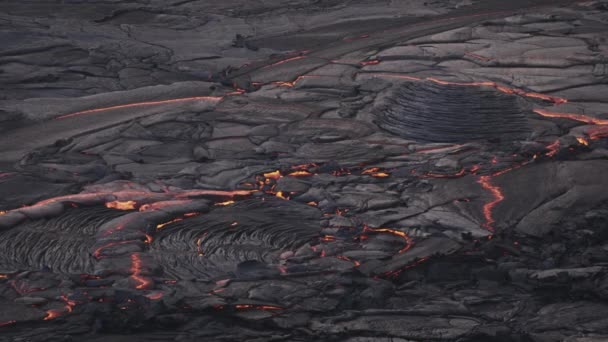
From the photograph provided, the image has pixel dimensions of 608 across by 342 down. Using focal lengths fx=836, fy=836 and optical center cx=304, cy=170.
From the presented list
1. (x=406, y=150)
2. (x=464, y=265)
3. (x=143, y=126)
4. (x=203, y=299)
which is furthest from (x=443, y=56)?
(x=203, y=299)

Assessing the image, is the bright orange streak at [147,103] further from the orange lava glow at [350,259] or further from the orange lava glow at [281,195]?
the orange lava glow at [350,259]

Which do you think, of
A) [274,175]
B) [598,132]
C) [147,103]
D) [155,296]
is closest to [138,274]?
[155,296]

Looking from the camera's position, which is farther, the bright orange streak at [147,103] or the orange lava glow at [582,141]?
the bright orange streak at [147,103]

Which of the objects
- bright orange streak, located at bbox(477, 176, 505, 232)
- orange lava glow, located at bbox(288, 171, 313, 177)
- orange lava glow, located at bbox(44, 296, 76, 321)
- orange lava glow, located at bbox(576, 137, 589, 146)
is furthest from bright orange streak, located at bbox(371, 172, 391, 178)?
orange lava glow, located at bbox(44, 296, 76, 321)

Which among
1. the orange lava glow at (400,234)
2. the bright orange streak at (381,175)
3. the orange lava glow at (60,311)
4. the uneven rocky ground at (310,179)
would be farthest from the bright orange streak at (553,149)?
the orange lava glow at (60,311)

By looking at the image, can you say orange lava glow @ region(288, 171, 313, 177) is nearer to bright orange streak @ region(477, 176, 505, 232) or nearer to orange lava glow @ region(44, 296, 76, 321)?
bright orange streak @ region(477, 176, 505, 232)

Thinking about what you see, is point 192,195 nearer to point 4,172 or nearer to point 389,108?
point 4,172

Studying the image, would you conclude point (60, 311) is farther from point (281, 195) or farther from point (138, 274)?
point (281, 195)
